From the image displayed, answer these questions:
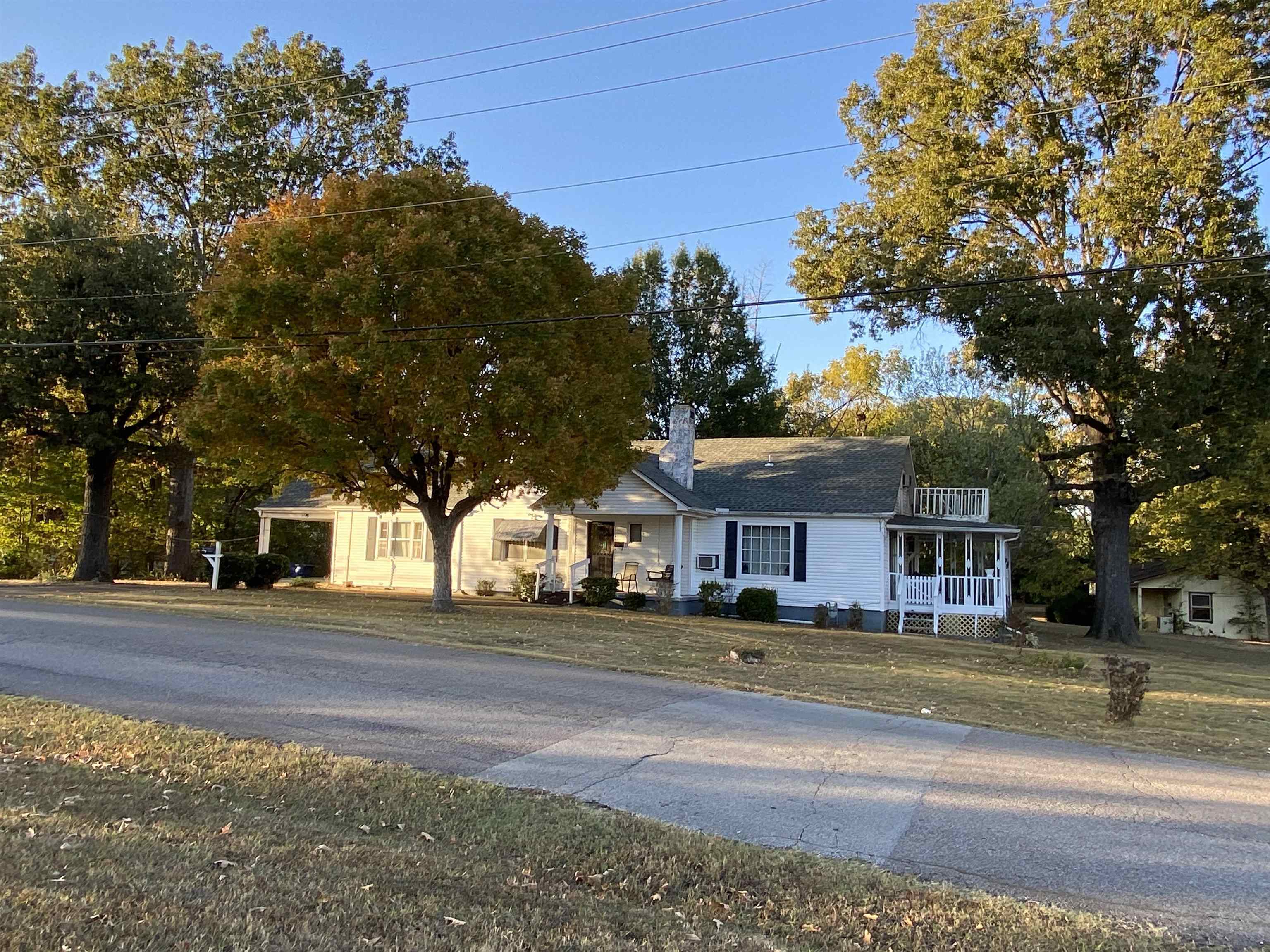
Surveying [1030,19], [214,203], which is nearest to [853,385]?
[1030,19]

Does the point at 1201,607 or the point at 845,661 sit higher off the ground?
the point at 845,661

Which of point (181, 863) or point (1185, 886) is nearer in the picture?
point (181, 863)

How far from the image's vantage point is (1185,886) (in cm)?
488

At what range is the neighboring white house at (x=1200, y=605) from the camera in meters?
39.6

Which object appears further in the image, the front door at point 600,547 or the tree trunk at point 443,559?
the front door at point 600,547

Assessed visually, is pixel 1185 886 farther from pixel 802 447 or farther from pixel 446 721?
pixel 802 447

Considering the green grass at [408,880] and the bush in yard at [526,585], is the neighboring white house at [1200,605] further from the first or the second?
the green grass at [408,880]

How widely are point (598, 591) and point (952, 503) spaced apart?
465 inches

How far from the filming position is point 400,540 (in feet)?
89.4

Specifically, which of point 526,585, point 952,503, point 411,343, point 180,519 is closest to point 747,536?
point 526,585

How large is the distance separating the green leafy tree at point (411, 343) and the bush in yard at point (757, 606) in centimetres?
689

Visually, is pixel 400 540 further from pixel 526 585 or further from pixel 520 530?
pixel 526 585

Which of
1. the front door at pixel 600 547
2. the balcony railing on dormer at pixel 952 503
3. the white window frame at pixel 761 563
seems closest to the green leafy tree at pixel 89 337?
the front door at pixel 600 547

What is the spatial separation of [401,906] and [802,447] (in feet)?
82.6
